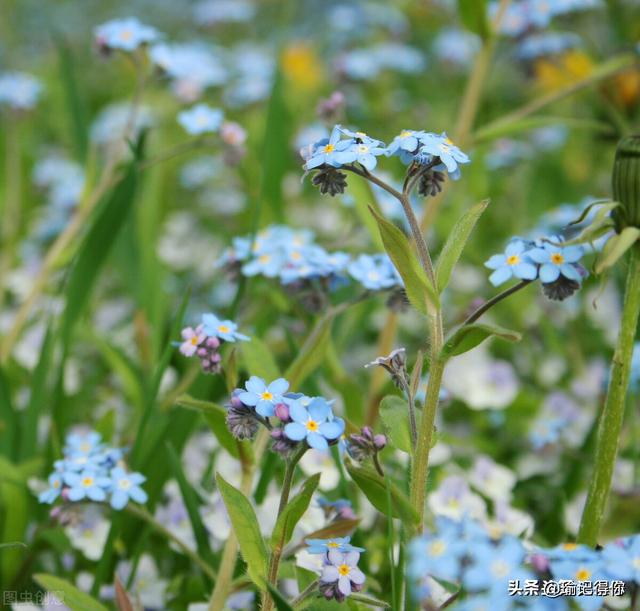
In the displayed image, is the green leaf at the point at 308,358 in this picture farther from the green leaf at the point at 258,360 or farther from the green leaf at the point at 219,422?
the green leaf at the point at 219,422

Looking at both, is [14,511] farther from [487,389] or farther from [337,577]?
[487,389]

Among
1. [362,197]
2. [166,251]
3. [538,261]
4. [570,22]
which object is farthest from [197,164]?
[538,261]

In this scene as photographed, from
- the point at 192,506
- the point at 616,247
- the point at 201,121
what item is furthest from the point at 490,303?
the point at 201,121

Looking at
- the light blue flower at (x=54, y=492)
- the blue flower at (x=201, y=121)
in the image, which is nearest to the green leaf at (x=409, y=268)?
the light blue flower at (x=54, y=492)

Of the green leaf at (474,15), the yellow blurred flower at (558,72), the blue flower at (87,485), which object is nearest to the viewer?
the blue flower at (87,485)

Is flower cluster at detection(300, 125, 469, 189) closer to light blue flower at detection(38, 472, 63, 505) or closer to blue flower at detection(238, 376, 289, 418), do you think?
blue flower at detection(238, 376, 289, 418)

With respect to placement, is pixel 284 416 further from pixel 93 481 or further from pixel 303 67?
pixel 303 67
